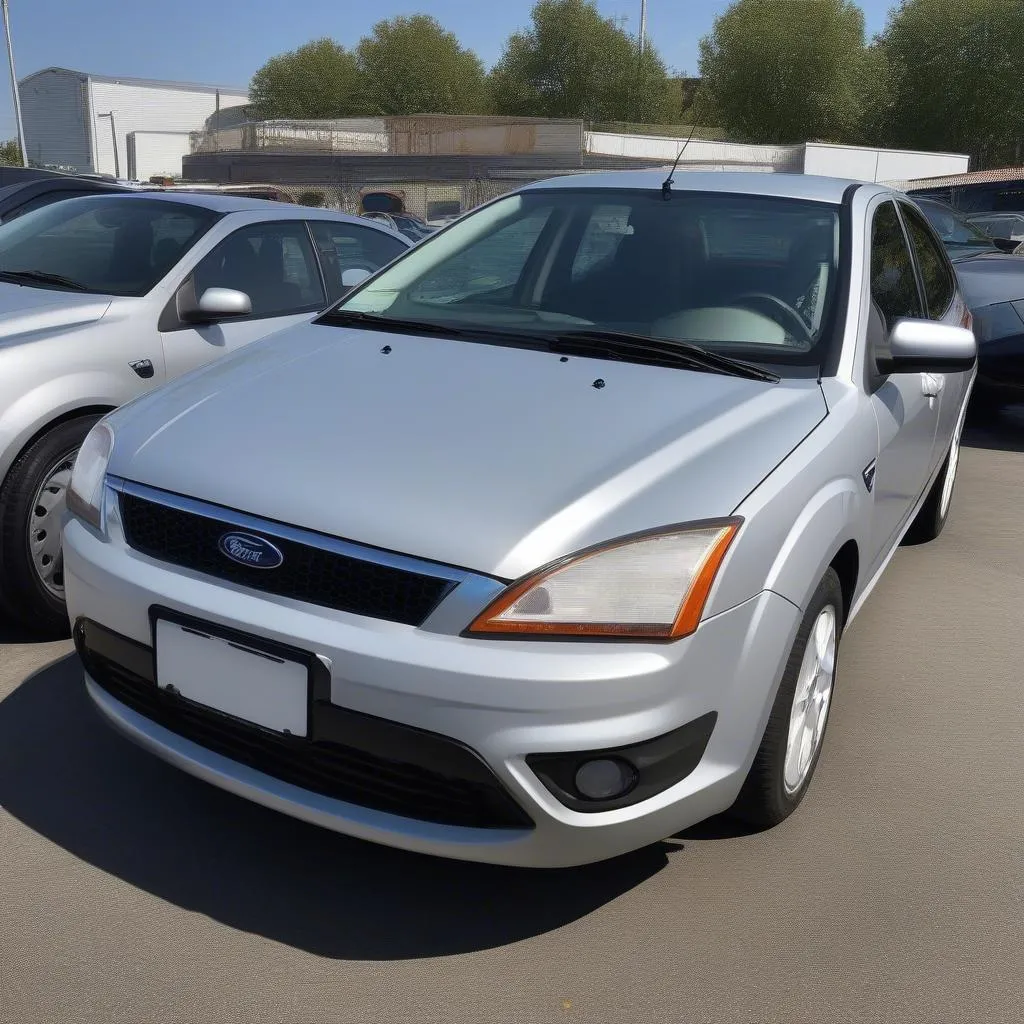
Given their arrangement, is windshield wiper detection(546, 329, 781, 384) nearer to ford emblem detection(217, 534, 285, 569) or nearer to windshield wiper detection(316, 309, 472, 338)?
windshield wiper detection(316, 309, 472, 338)

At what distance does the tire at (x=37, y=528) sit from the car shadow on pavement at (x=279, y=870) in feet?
2.34

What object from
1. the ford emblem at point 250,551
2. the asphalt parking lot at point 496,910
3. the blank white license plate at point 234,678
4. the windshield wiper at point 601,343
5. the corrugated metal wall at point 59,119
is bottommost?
the asphalt parking lot at point 496,910

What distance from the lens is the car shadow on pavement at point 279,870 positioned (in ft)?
7.72

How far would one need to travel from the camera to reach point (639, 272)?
3301 mm

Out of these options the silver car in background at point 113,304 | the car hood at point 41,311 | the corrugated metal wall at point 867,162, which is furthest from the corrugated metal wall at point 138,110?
the car hood at point 41,311

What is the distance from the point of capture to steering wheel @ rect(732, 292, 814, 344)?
299cm

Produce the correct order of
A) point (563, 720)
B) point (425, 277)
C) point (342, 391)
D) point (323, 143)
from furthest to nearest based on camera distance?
point (323, 143) < point (425, 277) < point (342, 391) < point (563, 720)

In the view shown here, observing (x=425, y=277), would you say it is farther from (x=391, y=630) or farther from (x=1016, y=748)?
(x=1016, y=748)

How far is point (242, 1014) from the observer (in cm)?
210

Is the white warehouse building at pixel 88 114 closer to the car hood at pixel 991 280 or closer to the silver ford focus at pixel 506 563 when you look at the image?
the car hood at pixel 991 280

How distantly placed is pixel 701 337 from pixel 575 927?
1.52 metres

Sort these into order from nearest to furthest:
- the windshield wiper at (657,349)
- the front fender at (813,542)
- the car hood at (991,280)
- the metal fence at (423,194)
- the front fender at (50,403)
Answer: the front fender at (813,542), the windshield wiper at (657,349), the front fender at (50,403), the car hood at (991,280), the metal fence at (423,194)

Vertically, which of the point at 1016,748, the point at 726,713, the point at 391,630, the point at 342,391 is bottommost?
the point at 1016,748

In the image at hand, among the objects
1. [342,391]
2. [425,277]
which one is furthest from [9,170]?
[342,391]
